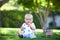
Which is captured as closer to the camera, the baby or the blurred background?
the baby

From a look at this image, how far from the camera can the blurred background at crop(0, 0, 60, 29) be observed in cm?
1527

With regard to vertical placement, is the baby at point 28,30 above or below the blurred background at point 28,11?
above

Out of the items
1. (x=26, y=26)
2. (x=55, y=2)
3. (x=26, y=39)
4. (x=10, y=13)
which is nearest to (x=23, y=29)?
(x=26, y=26)

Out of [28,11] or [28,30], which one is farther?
[28,11]

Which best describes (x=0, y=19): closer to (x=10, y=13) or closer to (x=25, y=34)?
(x=10, y=13)

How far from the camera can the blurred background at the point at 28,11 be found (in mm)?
15273

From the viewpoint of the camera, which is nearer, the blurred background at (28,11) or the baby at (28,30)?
the baby at (28,30)

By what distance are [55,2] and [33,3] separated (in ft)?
4.93

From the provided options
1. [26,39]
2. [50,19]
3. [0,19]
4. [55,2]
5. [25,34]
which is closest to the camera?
[26,39]

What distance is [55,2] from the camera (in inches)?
570

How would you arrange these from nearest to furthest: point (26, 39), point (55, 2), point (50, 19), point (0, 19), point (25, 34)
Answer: point (26, 39)
point (25, 34)
point (55, 2)
point (0, 19)
point (50, 19)

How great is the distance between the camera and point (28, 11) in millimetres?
23719

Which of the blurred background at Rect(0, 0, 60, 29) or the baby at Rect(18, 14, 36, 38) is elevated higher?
the baby at Rect(18, 14, 36, 38)

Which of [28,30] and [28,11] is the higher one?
[28,30]
